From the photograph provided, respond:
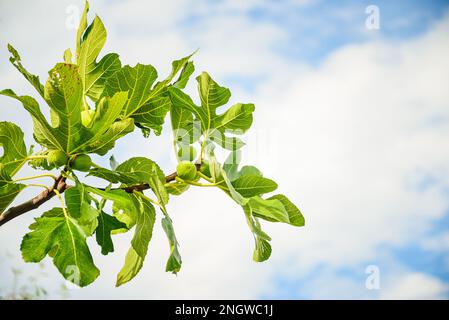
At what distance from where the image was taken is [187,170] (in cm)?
137

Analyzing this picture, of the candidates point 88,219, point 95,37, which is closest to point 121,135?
point 88,219

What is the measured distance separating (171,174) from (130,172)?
0.11 m

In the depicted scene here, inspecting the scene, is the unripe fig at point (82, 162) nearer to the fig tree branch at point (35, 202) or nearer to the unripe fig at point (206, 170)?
the fig tree branch at point (35, 202)

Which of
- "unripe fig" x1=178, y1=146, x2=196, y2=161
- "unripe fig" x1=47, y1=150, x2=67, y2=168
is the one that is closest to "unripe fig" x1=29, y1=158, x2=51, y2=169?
"unripe fig" x1=47, y1=150, x2=67, y2=168

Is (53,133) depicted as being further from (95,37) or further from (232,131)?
(232,131)

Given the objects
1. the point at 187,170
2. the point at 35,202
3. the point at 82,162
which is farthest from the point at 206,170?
the point at 35,202

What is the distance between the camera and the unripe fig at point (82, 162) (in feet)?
4.32

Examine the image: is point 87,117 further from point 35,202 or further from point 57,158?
point 35,202

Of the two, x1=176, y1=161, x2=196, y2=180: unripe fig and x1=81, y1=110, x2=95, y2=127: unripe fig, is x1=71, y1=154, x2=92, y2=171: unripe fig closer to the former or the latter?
x1=81, y1=110, x2=95, y2=127: unripe fig

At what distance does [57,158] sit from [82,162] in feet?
0.20

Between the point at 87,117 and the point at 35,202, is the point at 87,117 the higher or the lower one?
the higher one

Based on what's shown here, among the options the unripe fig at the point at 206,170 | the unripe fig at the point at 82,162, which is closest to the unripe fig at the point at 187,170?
the unripe fig at the point at 206,170

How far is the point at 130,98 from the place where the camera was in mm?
1461

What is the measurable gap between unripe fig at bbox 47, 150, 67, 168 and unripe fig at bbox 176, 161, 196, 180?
29 cm
